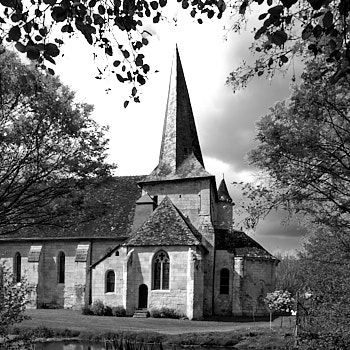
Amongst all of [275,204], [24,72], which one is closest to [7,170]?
[24,72]

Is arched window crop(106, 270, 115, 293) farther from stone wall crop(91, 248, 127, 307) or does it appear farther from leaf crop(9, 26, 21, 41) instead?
leaf crop(9, 26, 21, 41)

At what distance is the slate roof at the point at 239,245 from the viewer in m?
36.1

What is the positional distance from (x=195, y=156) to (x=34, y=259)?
48.7 ft

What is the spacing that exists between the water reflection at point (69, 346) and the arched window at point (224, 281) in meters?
16.1

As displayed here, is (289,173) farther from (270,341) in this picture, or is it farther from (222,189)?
(222,189)

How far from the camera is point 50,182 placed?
13414mm

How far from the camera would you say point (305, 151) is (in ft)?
34.1

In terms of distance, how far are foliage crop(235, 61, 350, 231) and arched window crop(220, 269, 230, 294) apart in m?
25.2

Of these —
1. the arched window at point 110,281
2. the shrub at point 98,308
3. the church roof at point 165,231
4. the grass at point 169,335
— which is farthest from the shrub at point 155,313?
the grass at point 169,335

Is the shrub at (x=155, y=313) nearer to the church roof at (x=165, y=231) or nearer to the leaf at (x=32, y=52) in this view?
the church roof at (x=165, y=231)

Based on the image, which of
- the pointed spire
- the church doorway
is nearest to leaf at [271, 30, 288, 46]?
the church doorway

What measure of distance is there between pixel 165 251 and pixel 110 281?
5.36m

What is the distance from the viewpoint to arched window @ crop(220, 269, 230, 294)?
118 feet

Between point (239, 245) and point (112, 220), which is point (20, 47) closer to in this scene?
point (239, 245)
